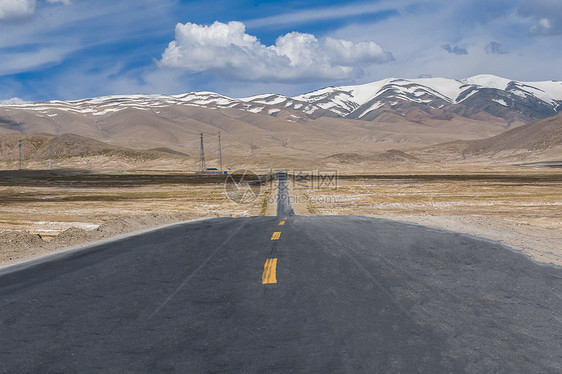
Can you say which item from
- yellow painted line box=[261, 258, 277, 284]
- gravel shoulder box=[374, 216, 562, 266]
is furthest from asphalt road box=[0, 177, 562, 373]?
gravel shoulder box=[374, 216, 562, 266]

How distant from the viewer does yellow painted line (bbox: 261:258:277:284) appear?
1073 cm

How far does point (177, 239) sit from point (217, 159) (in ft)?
601

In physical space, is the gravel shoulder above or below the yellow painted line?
below

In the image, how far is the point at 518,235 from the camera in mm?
20422

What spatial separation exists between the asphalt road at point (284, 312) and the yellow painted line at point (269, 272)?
0.03 metres

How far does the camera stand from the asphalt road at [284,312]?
6.39m

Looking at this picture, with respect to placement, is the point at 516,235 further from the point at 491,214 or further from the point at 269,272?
the point at 491,214

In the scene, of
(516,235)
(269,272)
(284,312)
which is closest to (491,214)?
(516,235)

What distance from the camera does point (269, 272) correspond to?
11594 mm

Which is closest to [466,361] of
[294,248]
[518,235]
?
[294,248]

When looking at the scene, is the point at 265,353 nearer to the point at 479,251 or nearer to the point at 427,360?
the point at 427,360

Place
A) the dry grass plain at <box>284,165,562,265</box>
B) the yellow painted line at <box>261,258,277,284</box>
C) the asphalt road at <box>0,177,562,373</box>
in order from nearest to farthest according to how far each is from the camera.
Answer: the asphalt road at <box>0,177,562,373</box>, the yellow painted line at <box>261,258,277,284</box>, the dry grass plain at <box>284,165,562,265</box>

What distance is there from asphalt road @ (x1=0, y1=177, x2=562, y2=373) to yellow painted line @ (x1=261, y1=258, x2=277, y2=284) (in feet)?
0.09

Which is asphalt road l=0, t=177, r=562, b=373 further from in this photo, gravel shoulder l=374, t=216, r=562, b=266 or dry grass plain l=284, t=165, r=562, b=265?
dry grass plain l=284, t=165, r=562, b=265
